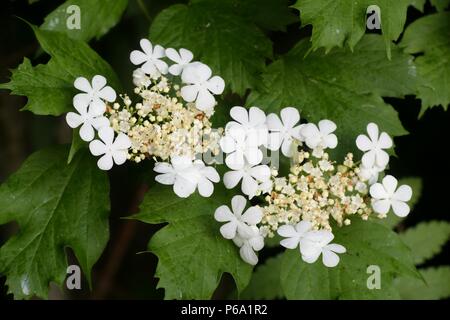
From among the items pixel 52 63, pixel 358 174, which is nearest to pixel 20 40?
pixel 52 63

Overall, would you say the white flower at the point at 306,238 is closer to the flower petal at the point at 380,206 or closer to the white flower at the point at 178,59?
the flower petal at the point at 380,206

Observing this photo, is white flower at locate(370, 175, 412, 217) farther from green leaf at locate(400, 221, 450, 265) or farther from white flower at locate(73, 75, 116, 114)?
green leaf at locate(400, 221, 450, 265)

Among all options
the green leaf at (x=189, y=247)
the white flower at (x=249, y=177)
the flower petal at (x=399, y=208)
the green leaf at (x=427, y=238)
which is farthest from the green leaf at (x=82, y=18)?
the green leaf at (x=427, y=238)

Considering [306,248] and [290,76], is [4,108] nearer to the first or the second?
[290,76]

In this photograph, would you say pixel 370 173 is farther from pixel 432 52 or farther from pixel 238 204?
pixel 432 52

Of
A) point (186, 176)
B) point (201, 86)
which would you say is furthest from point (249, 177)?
point (201, 86)
